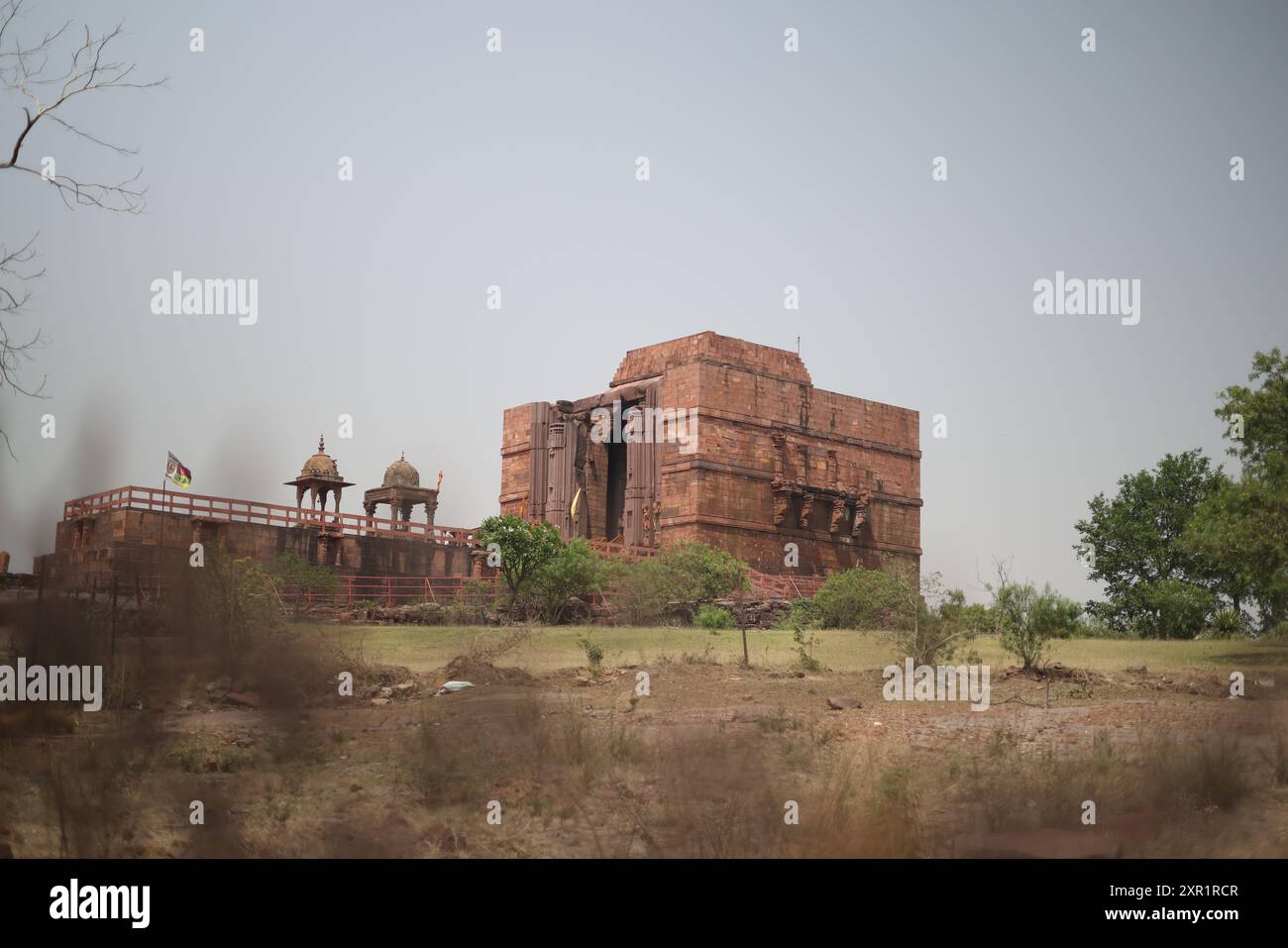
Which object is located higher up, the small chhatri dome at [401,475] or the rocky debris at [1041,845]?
the small chhatri dome at [401,475]

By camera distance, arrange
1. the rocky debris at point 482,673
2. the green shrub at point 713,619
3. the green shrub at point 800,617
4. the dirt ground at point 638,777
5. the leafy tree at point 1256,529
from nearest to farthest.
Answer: the dirt ground at point 638,777 → the rocky debris at point 482,673 → the leafy tree at point 1256,529 → the green shrub at point 800,617 → the green shrub at point 713,619

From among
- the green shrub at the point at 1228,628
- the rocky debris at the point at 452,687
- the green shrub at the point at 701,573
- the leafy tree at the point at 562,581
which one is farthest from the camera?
the green shrub at the point at 701,573

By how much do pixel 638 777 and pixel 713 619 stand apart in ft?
63.2

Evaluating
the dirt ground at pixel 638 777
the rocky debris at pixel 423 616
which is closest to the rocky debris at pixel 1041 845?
the dirt ground at pixel 638 777

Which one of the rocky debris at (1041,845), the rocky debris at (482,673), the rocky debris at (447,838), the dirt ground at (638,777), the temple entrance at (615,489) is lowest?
the rocky debris at (447,838)

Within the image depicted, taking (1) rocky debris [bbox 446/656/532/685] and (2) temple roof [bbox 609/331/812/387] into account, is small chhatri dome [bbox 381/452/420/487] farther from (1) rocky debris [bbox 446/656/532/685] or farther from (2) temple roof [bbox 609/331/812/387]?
(1) rocky debris [bbox 446/656/532/685]

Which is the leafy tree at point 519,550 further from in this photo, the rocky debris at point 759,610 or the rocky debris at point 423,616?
the rocky debris at point 759,610

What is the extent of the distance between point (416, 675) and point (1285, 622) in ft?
62.6

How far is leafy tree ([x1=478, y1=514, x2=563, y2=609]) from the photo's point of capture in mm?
33062

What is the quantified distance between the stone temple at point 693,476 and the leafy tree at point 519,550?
3.21 metres

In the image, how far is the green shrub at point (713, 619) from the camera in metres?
32.2

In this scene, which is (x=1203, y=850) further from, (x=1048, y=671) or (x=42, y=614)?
(x=42, y=614)
